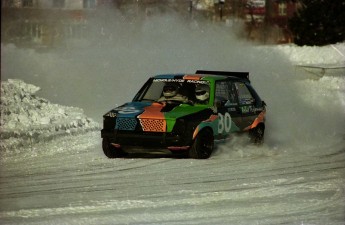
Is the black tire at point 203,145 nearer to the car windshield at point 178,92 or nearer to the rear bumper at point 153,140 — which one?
the rear bumper at point 153,140

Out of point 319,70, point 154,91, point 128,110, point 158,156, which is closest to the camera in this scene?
point 128,110

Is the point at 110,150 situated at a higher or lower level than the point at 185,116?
lower

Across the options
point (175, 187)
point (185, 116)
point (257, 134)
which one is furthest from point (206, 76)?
point (175, 187)

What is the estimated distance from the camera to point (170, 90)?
1087 cm

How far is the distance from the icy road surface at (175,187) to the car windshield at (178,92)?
2.80ft

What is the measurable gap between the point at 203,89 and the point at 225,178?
1.89 meters

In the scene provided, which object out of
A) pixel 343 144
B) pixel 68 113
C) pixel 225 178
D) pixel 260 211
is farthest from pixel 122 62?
pixel 260 211

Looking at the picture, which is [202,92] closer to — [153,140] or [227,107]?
[227,107]

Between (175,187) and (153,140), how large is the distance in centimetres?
131

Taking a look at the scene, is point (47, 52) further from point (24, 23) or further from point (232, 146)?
point (232, 146)

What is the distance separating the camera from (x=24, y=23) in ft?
39.6

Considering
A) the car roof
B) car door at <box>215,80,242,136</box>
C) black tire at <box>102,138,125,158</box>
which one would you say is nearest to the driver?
the car roof

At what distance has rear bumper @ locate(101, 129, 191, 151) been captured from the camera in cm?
992

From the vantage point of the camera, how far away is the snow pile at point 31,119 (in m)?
12.0
